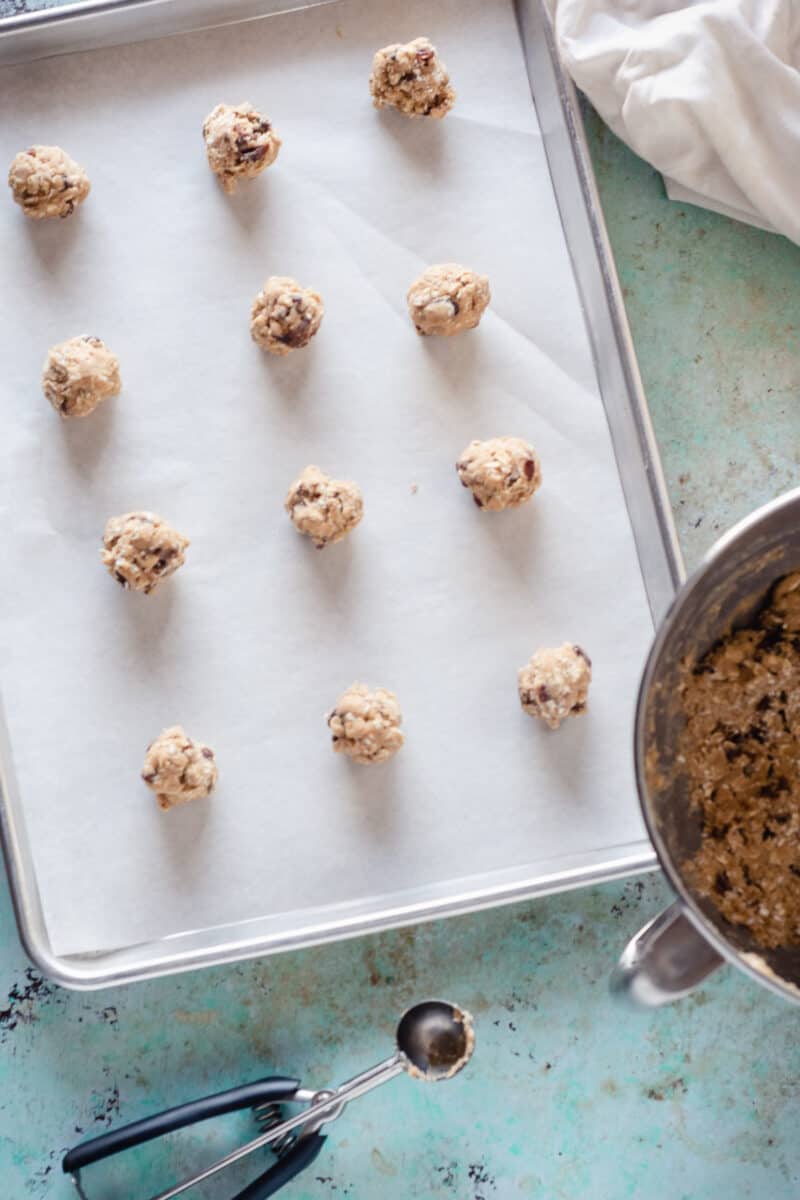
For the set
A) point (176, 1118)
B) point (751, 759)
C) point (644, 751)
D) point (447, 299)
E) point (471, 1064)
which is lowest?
point (471, 1064)

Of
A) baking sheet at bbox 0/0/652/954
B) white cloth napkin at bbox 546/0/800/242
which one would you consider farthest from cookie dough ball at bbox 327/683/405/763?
white cloth napkin at bbox 546/0/800/242

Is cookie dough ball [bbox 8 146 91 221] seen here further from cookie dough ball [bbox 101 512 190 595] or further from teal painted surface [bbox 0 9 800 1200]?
teal painted surface [bbox 0 9 800 1200]

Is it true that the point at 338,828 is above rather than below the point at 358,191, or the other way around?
below

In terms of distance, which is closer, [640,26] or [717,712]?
[717,712]

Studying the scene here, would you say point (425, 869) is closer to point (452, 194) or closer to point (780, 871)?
point (780, 871)

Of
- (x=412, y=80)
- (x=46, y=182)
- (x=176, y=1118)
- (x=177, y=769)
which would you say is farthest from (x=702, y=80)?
(x=176, y=1118)

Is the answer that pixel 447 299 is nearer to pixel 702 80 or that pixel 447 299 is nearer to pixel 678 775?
pixel 702 80

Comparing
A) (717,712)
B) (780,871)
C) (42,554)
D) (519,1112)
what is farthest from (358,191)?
(519,1112)
